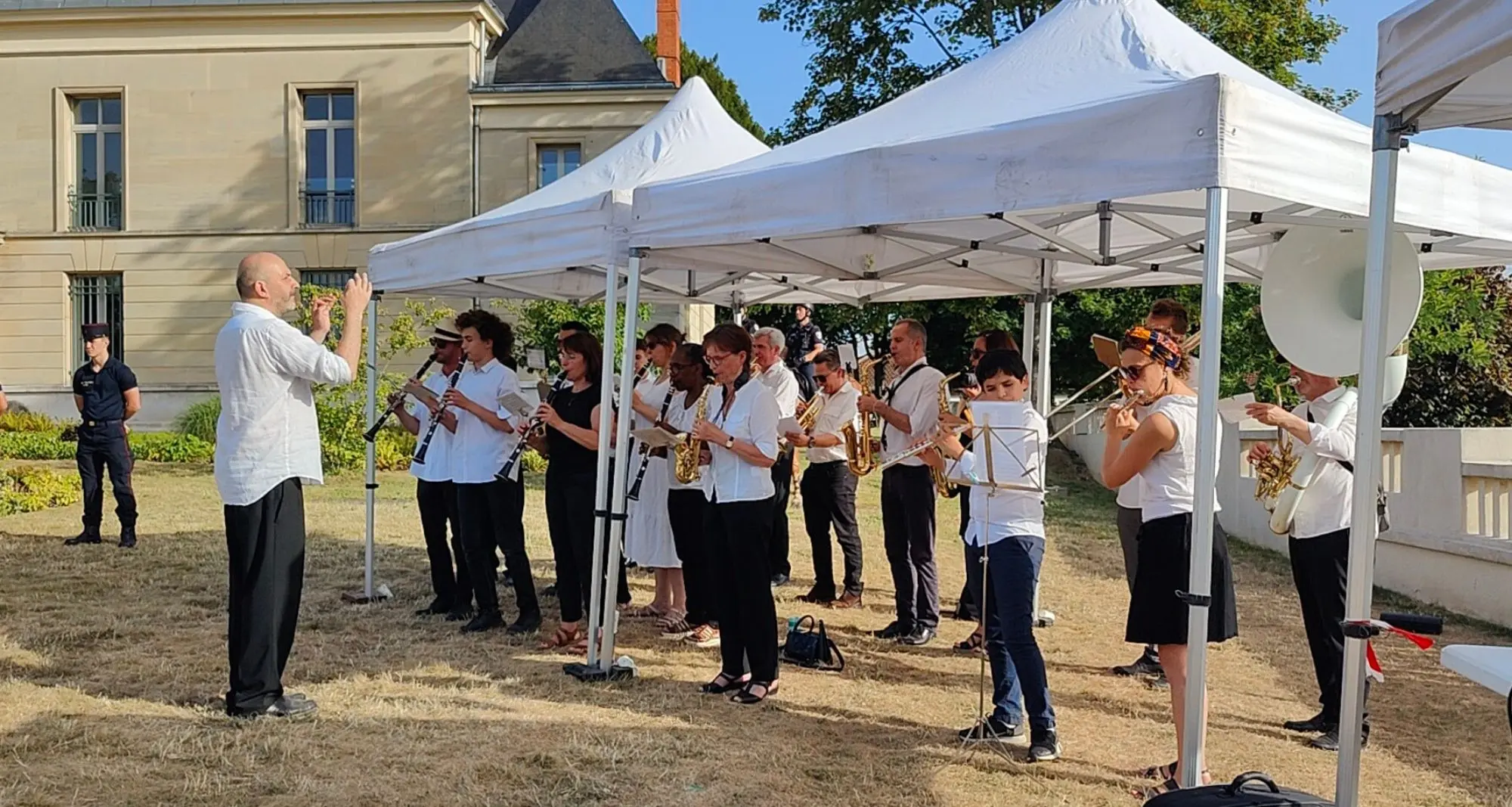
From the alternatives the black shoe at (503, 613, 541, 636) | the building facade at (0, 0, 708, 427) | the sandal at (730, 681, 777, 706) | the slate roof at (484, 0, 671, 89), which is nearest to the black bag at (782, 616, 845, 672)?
the sandal at (730, 681, 777, 706)

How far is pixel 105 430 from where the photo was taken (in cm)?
975

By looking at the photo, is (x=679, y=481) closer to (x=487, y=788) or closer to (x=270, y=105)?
(x=487, y=788)

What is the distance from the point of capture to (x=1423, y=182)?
4.35m

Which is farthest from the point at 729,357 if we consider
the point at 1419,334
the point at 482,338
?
the point at 1419,334

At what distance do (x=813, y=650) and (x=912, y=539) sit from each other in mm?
927

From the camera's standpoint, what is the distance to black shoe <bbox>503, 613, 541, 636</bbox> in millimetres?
6715

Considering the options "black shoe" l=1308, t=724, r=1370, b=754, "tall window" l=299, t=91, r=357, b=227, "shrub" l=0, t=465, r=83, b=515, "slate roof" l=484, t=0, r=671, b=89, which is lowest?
"shrub" l=0, t=465, r=83, b=515

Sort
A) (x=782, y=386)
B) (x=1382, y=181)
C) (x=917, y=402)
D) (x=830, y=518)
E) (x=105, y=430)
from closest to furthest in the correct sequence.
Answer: (x=1382, y=181) → (x=917, y=402) → (x=782, y=386) → (x=830, y=518) → (x=105, y=430)

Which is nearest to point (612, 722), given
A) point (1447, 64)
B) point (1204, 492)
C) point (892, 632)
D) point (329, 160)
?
point (892, 632)

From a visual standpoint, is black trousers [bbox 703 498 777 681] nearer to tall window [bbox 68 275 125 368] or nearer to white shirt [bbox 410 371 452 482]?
white shirt [bbox 410 371 452 482]

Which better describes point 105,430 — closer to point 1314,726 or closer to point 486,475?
point 486,475

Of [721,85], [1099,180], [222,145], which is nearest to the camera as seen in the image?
[1099,180]

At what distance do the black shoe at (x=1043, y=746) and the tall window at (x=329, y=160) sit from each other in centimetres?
2348

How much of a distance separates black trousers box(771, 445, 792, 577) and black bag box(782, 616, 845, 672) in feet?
5.45
